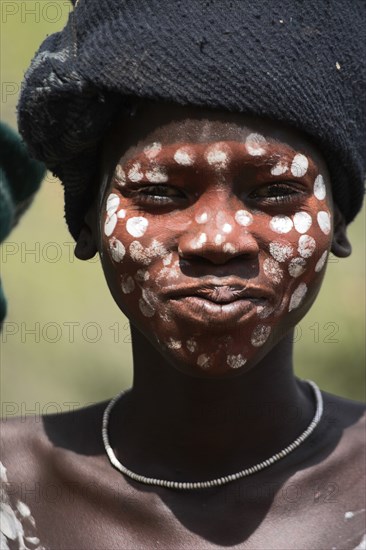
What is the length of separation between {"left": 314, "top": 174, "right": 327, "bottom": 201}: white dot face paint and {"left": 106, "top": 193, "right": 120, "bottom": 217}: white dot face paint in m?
0.47

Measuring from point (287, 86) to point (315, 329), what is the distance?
410cm

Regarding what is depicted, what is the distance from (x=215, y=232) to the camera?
268 centimetres

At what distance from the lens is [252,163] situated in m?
2.74

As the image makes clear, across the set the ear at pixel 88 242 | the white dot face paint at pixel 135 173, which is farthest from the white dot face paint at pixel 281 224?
the ear at pixel 88 242

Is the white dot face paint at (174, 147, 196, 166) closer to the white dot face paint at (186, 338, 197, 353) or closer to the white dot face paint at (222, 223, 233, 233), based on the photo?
the white dot face paint at (222, 223, 233, 233)

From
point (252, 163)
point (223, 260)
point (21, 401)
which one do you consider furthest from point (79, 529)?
point (21, 401)

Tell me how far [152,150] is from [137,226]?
0.18 metres

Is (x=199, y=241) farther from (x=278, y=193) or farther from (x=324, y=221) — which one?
(x=324, y=221)

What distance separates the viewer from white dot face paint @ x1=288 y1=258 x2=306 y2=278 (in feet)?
9.20

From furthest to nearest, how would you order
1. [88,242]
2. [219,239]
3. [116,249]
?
[88,242]
[116,249]
[219,239]

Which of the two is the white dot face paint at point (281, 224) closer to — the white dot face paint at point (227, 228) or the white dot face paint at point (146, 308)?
the white dot face paint at point (227, 228)

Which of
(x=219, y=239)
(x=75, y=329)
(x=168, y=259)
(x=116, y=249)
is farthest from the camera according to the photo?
(x=75, y=329)

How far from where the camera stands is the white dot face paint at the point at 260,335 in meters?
2.77

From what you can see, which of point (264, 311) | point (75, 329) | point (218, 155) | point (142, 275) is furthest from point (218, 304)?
point (75, 329)
